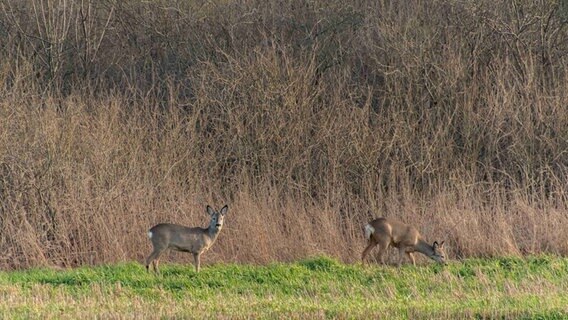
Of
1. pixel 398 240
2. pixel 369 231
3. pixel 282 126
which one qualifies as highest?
pixel 282 126

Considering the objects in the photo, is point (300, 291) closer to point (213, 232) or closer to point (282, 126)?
point (213, 232)

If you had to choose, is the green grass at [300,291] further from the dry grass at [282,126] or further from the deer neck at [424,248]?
the dry grass at [282,126]

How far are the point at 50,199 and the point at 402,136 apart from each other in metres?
6.98

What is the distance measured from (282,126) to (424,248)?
5.21 m

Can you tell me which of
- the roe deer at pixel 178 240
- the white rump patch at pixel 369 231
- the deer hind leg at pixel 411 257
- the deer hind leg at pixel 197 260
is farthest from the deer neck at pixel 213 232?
the deer hind leg at pixel 411 257

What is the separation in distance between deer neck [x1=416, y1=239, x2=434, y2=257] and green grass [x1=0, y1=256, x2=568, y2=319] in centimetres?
40

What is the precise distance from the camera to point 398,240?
15695mm

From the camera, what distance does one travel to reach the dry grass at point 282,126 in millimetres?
16766

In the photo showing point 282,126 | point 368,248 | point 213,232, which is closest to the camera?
point 213,232

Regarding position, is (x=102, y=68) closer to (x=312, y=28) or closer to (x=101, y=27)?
(x=101, y=27)

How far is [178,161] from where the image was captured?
62.0ft

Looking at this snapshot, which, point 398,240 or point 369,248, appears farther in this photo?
point 369,248

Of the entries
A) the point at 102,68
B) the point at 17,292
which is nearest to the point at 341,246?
the point at 17,292

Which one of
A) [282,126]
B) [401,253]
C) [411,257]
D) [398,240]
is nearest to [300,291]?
[398,240]
